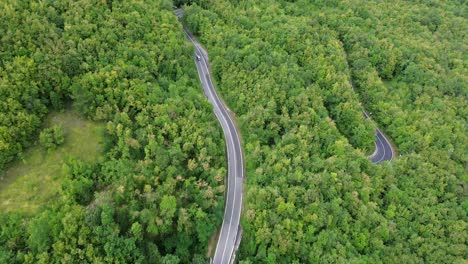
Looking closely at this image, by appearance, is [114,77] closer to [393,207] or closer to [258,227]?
[258,227]

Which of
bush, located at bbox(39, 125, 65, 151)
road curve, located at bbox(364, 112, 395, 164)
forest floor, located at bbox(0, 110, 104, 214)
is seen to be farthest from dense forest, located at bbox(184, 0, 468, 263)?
bush, located at bbox(39, 125, 65, 151)

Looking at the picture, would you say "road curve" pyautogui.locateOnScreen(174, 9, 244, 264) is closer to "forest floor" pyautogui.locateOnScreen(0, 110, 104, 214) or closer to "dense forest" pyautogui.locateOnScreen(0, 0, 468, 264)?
"dense forest" pyautogui.locateOnScreen(0, 0, 468, 264)

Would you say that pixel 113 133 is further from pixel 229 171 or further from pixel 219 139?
pixel 229 171

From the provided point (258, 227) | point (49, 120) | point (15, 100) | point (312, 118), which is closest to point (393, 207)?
point (312, 118)

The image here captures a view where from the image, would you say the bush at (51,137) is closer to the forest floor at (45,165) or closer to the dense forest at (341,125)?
the forest floor at (45,165)

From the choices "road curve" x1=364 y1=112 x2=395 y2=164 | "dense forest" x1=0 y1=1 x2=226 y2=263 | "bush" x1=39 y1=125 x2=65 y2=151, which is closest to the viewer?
"dense forest" x1=0 y1=1 x2=226 y2=263

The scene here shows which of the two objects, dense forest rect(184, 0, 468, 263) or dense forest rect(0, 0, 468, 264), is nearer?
dense forest rect(0, 0, 468, 264)

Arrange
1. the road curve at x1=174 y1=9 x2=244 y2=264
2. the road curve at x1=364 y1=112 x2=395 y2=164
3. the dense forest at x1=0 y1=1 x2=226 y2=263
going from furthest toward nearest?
the road curve at x1=364 y1=112 x2=395 y2=164 < the road curve at x1=174 y1=9 x2=244 y2=264 < the dense forest at x1=0 y1=1 x2=226 y2=263
